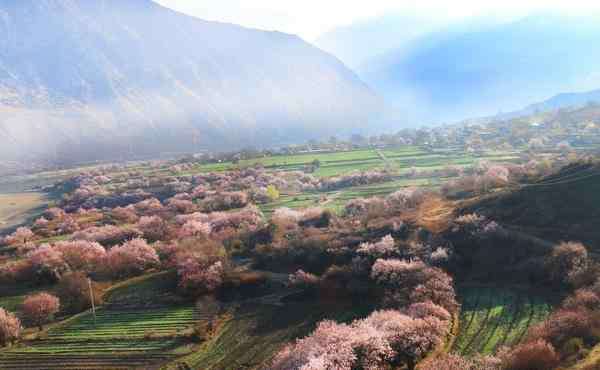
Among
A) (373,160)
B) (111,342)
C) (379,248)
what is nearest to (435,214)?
(379,248)

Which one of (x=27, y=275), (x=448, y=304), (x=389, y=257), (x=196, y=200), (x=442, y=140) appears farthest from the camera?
(x=442, y=140)

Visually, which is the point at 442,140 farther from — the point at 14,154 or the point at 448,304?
the point at 14,154

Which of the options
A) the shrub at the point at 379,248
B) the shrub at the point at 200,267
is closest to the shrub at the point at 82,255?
the shrub at the point at 200,267

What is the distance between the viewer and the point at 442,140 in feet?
461

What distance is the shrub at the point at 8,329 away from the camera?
30016 mm

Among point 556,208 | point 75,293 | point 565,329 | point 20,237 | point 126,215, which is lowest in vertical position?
point 20,237

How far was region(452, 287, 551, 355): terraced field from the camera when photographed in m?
23.2

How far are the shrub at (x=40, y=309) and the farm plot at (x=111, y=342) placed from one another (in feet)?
5.51

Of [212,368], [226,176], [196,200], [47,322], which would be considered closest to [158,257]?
[47,322]

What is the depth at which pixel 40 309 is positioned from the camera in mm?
32656

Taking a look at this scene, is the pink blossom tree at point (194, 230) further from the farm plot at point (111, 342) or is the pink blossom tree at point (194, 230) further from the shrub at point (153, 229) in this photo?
the farm plot at point (111, 342)

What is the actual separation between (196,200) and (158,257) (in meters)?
38.2

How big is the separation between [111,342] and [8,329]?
7937 millimetres

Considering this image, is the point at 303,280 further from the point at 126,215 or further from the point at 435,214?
the point at 126,215
